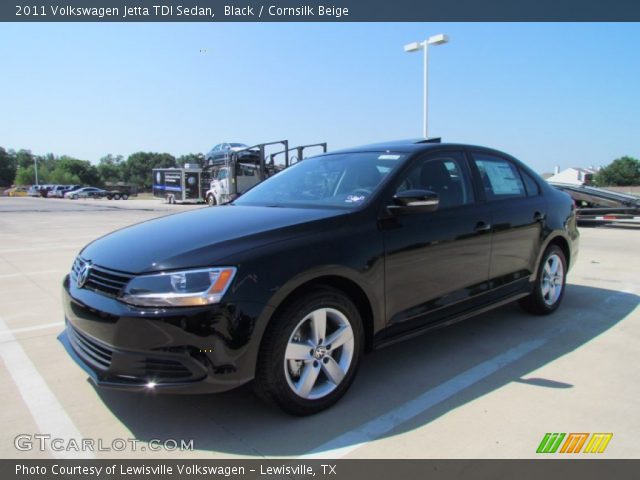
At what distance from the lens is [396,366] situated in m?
3.57

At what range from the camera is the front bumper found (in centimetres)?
238

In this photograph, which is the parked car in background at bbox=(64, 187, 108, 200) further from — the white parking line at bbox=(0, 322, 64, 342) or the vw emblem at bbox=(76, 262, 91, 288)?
the vw emblem at bbox=(76, 262, 91, 288)

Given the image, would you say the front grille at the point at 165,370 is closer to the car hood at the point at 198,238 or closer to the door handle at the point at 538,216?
the car hood at the point at 198,238

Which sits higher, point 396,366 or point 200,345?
point 200,345

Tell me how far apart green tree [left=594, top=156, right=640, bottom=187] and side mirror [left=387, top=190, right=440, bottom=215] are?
98.3 m

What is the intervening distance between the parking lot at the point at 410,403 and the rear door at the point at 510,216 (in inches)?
22.8

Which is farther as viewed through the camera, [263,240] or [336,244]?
[336,244]
